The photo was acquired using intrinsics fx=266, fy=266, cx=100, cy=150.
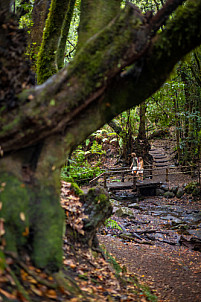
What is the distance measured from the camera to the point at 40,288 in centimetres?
272

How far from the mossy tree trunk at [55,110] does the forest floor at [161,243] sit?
10.8 feet

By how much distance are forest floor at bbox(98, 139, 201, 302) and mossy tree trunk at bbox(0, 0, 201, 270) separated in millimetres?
3304

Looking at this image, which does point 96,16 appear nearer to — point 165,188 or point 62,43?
point 62,43

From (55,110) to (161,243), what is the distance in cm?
751

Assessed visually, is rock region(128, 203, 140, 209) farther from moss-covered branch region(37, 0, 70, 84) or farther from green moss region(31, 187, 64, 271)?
green moss region(31, 187, 64, 271)

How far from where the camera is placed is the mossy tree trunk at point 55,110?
2.79 meters

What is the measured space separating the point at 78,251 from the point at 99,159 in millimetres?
16446

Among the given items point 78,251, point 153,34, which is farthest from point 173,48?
point 78,251

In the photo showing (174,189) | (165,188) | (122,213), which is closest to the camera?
(122,213)

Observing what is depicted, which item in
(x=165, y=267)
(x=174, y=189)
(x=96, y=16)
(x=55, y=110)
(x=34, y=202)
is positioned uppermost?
(x=96, y=16)

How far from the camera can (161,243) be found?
8.98 meters

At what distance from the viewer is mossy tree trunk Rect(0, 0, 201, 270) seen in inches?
110

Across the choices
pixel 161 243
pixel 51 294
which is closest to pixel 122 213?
pixel 161 243

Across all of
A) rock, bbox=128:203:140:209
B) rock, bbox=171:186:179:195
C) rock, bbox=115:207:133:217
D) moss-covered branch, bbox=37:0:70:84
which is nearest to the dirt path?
rock, bbox=115:207:133:217
